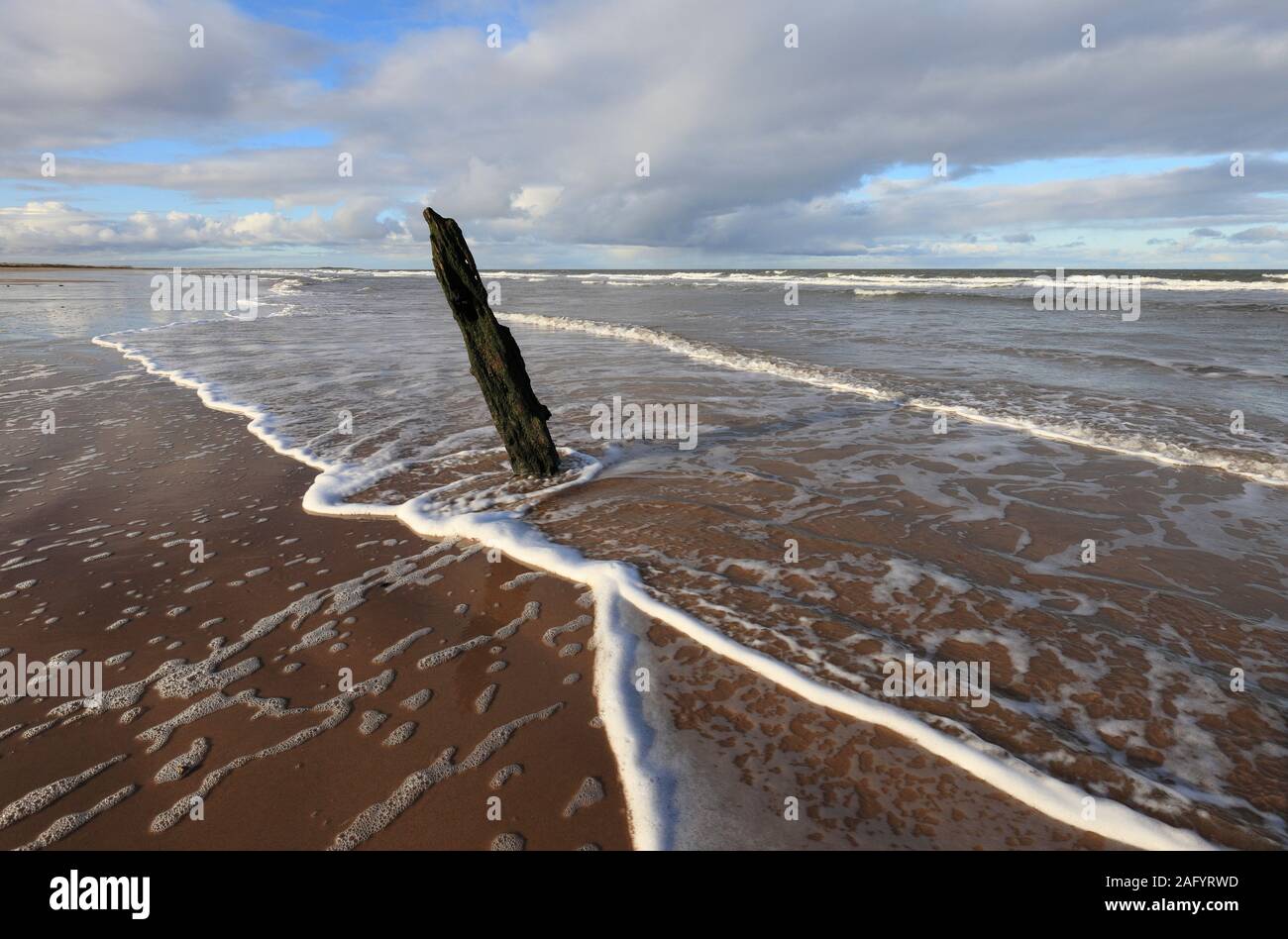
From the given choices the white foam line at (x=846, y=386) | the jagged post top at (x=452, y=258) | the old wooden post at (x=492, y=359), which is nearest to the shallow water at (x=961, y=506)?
the white foam line at (x=846, y=386)

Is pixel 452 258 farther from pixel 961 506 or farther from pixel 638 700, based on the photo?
pixel 961 506

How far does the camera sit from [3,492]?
6.60m

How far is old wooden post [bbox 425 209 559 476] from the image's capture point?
252 inches

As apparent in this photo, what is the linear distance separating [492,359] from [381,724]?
417 centimetres

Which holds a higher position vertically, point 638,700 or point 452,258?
point 452,258

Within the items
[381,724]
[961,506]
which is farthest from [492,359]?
[961,506]

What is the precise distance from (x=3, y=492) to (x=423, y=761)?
22.5ft

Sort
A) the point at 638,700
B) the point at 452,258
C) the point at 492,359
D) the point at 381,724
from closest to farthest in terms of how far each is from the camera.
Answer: the point at 381,724, the point at 638,700, the point at 452,258, the point at 492,359

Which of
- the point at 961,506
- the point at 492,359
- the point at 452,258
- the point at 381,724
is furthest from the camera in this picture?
the point at 492,359

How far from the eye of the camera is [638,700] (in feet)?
11.3

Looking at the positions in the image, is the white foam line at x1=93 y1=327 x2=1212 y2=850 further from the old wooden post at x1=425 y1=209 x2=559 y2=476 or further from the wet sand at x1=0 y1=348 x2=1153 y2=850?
the old wooden post at x1=425 y1=209 x2=559 y2=476

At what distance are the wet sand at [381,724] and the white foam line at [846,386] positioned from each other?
22.1 ft

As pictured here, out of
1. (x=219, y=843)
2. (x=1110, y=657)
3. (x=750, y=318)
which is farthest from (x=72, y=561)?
(x=750, y=318)
